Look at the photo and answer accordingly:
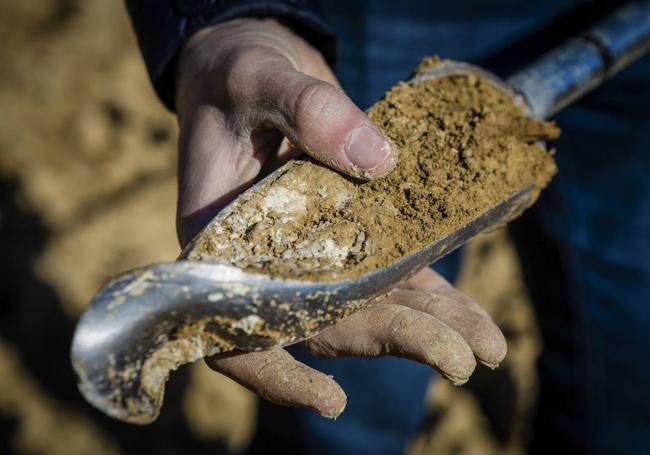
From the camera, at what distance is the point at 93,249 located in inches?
121

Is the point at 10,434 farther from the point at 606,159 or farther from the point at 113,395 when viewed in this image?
the point at 606,159

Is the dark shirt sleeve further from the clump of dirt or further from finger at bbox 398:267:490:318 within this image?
finger at bbox 398:267:490:318

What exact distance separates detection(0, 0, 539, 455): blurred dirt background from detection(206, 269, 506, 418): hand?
177cm

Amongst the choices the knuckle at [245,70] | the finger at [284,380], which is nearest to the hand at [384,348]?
the finger at [284,380]

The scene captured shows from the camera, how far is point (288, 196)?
124 cm

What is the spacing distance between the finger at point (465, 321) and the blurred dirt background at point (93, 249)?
69.7 inches

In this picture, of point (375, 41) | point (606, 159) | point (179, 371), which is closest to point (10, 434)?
point (179, 371)

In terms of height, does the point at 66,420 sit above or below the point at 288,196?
below

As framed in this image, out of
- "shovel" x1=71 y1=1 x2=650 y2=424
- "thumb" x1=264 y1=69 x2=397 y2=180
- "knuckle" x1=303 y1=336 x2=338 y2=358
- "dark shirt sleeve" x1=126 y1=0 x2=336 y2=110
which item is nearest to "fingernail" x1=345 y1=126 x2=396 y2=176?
"thumb" x1=264 y1=69 x2=397 y2=180

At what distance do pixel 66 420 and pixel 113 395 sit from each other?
2.03m

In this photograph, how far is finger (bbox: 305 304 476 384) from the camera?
111 centimetres

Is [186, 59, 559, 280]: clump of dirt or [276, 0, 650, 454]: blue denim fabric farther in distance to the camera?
[276, 0, 650, 454]: blue denim fabric

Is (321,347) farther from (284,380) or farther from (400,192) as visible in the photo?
(400,192)

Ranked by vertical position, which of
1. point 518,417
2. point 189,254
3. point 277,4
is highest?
point 277,4
